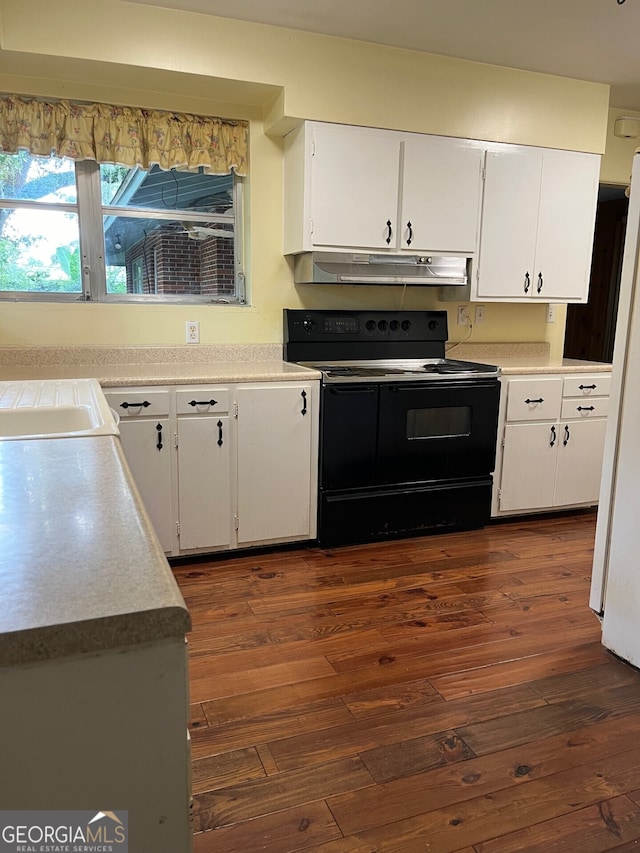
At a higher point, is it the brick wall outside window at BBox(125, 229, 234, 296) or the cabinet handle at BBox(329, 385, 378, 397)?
the brick wall outside window at BBox(125, 229, 234, 296)

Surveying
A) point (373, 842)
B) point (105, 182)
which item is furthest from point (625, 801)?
point (105, 182)

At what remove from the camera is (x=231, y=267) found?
11.4ft

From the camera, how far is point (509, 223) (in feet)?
11.6

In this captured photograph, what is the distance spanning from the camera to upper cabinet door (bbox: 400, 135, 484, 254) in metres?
3.28

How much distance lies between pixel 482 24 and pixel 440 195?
0.77 metres

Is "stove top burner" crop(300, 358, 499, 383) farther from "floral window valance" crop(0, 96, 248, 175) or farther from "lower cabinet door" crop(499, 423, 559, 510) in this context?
"floral window valance" crop(0, 96, 248, 175)

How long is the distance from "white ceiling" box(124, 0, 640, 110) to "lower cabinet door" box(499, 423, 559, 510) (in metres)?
1.91

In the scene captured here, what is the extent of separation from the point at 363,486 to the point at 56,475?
86.3 inches

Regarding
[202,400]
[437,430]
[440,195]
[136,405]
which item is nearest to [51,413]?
[136,405]

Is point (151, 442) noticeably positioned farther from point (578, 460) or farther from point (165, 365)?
point (578, 460)

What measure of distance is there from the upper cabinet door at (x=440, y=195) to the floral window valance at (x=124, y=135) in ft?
2.93

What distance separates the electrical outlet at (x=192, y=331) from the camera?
333 cm

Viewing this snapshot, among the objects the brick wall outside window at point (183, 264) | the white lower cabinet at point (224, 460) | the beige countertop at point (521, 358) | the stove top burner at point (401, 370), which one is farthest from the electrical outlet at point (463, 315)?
the brick wall outside window at point (183, 264)

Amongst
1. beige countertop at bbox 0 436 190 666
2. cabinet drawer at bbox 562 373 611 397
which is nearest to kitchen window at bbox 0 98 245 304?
cabinet drawer at bbox 562 373 611 397
